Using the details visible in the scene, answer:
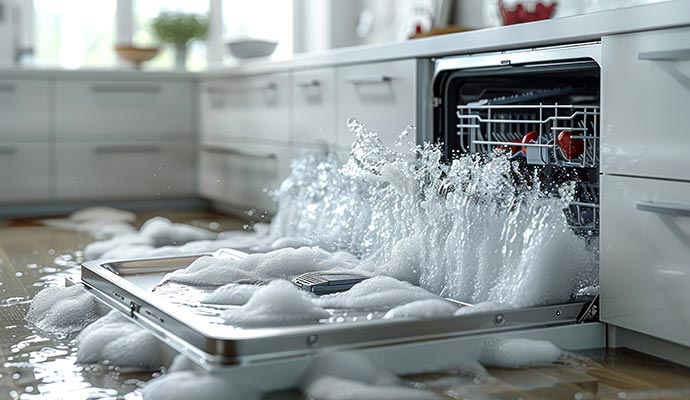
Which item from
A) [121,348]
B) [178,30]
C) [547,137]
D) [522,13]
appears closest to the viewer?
[121,348]

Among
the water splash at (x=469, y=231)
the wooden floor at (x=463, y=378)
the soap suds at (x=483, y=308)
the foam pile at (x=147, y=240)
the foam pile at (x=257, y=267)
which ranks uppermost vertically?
the water splash at (x=469, y=231)

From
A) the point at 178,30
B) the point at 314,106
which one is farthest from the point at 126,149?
the point at 314,106

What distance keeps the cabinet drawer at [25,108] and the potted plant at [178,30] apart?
96 centimetres

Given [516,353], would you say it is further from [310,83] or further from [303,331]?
[310,83]

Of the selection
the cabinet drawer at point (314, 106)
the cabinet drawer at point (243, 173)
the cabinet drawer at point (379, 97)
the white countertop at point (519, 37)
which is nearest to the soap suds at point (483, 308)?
→ the white countertop at point (519, 37)

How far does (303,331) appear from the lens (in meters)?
1.58

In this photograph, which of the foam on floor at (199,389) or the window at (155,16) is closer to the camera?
the foam on floor at (199,389)

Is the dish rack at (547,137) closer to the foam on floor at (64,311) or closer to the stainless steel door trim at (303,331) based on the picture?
the stainless steel door trim at (303,331)

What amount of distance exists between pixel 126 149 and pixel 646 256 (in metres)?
3.28

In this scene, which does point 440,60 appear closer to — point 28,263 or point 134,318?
point 134,318

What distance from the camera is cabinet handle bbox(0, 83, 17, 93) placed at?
435cm

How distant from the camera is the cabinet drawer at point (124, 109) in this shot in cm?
449

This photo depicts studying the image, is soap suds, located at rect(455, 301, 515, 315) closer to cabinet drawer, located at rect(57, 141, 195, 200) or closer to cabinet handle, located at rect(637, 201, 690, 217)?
cabinet handle, located at rect(637, 201, 690, 217)

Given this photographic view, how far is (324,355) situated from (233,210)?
2.84 meters
